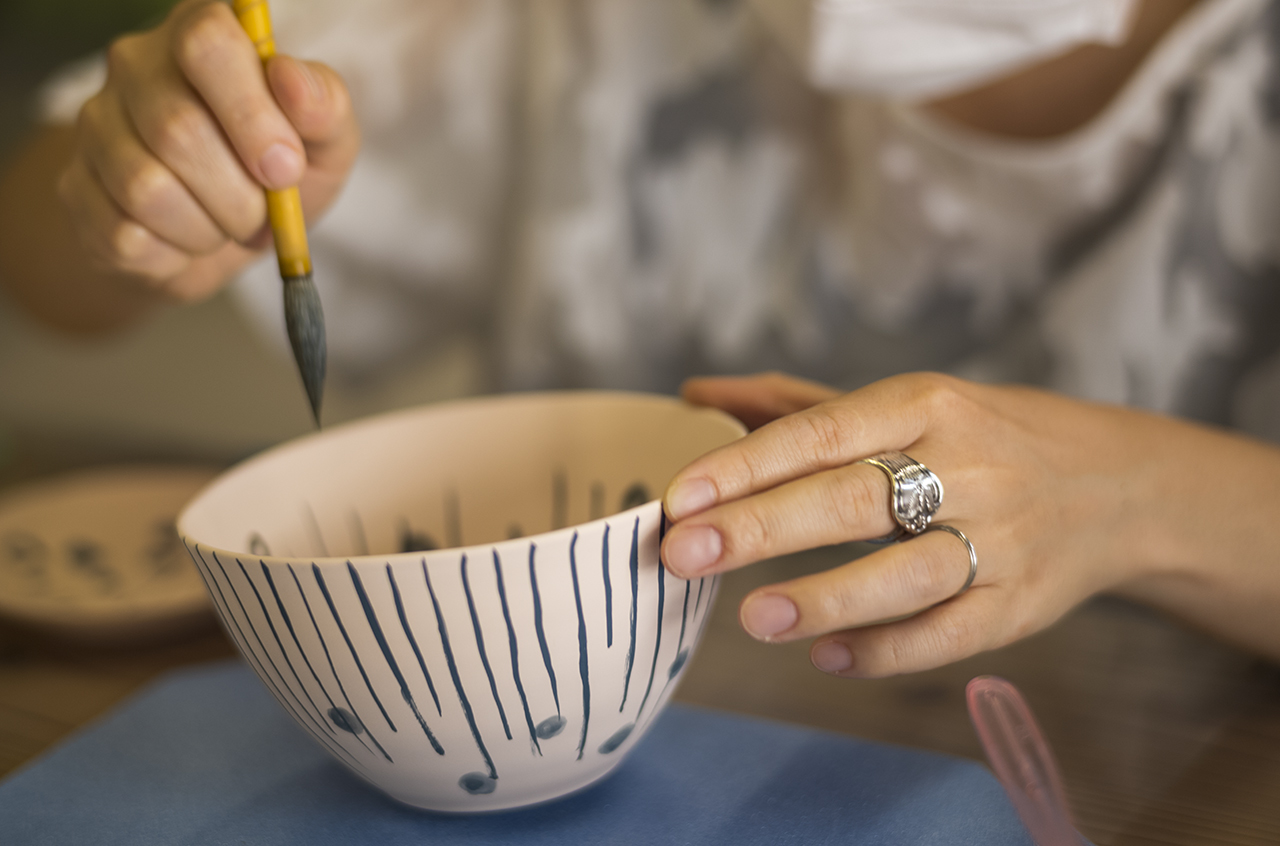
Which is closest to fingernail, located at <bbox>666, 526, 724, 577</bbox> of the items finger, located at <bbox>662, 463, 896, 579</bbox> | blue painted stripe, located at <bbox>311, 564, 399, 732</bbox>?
finger, located at <bbox>662, 463, 896, 579</bbox>

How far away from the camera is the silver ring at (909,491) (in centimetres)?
33

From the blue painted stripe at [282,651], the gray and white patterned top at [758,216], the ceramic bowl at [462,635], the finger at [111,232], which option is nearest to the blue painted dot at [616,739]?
the ceramic bowl at [462,635]

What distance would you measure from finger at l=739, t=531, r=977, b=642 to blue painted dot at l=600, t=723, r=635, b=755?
66 millimetres

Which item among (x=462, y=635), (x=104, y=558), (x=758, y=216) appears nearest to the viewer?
(x=462, y=635)

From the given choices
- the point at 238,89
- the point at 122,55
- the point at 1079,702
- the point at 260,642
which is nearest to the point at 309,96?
the point at 238,89

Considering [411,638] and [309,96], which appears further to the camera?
[309,96]

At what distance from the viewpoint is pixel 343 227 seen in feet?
2.96

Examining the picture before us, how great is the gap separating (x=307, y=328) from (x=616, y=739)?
0.22 metres

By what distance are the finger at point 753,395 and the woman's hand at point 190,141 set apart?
0.72 feet

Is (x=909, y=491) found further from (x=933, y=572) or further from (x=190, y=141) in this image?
(x=190, y=141)

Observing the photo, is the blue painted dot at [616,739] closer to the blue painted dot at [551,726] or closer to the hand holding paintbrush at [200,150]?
the blue painted dot at [551,726]

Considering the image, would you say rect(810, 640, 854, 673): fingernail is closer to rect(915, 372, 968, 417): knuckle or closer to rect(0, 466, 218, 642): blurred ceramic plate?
rect(915, 372, 968, 417): knuckle

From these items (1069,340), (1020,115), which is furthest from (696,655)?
(1020,115)

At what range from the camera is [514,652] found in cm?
29
